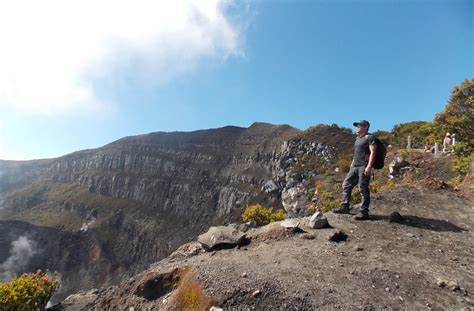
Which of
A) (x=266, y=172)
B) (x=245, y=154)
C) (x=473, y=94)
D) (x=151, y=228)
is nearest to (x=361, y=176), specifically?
(x=473, y=94)

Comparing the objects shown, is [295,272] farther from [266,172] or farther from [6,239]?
[6,239]

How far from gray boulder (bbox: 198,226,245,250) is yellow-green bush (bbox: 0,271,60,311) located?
22.1 ft

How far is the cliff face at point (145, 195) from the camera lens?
10331 centimetres

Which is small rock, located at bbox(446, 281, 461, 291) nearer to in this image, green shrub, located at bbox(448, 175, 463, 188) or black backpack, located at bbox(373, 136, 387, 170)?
black backpack, located at bbox(373, 136, 387, 170)

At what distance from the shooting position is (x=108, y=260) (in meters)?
112

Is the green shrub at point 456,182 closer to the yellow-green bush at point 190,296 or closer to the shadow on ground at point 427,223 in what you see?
the shadow on ground at point 427,223

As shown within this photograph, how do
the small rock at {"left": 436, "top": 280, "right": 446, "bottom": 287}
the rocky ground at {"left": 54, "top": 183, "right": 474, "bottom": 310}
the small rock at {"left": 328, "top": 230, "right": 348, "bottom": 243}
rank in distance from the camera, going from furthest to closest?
the small rock at {"left": 328, "top": 230, "right": 348, "bottom": 243} < the small rock at {"left": 436, "top": 280, "right": 446, "bottom": 287} < the rocky ground at {"left": 54, "top": 183, "right": 474, "bottom": 310}

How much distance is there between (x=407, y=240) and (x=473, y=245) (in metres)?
1.60

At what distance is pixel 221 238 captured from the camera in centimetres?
1010

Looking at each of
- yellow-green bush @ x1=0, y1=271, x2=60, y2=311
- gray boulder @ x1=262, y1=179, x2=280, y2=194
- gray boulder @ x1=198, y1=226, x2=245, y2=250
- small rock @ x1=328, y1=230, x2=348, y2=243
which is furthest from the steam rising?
small rock @ x1=328, y1=230, x2=348, y2=243

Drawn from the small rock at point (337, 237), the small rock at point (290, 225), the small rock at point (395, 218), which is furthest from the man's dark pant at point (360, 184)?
the small rock at point (290, 225)

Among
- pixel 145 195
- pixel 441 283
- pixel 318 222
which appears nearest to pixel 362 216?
pixel 318 222

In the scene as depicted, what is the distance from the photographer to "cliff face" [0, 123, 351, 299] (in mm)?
103312

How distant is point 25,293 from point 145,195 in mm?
131202
